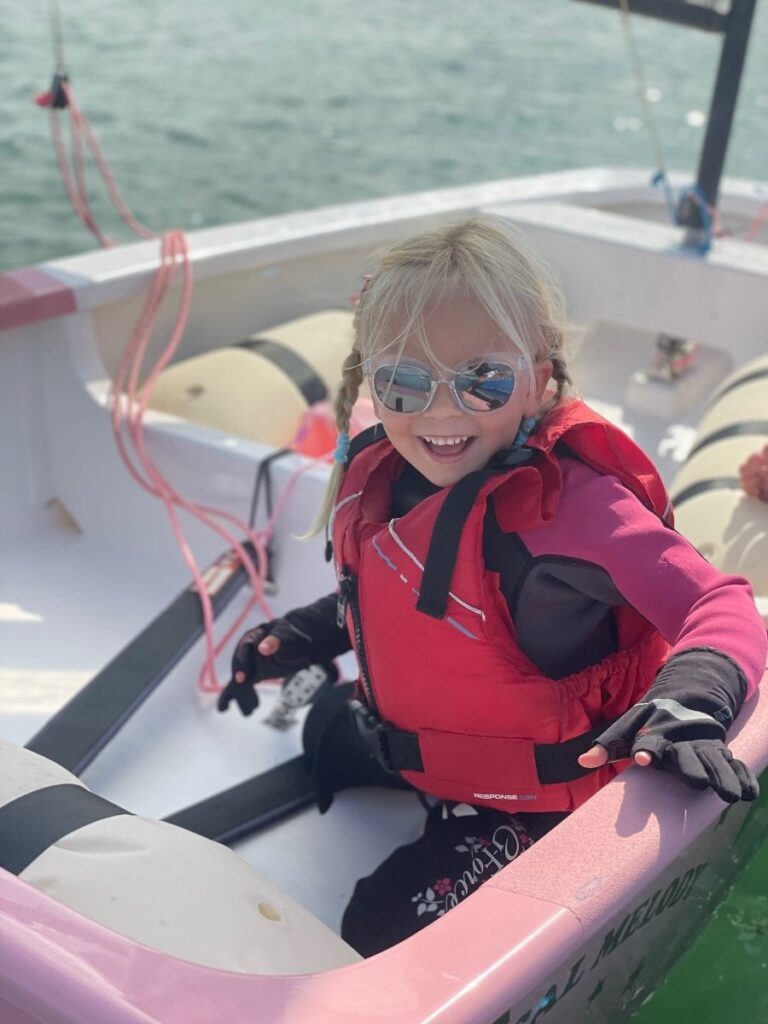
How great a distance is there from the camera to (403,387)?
4.58 ft

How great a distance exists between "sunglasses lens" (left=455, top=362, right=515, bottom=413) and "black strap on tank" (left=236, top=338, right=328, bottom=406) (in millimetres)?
1359

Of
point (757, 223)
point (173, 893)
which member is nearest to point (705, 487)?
point (173, 893)

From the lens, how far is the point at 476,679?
4.67 feet

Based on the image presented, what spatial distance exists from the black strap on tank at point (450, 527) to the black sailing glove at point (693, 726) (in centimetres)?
27

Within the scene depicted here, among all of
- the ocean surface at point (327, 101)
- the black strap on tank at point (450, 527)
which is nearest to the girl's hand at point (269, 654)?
the black strap on tank at point (450, 527)

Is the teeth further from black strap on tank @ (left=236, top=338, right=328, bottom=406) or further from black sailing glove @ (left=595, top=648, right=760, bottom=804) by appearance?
black strap on tank @ (left=236, top=338, right=328, bottom=406)

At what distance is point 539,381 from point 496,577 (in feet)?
0.77

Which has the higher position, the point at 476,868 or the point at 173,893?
the point at 173,893

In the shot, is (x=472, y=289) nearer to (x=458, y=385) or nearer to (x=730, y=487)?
(x=458, y=385)

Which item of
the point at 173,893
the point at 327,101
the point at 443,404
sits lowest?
the point at 327,101

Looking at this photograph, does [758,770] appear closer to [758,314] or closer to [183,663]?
[183,663]

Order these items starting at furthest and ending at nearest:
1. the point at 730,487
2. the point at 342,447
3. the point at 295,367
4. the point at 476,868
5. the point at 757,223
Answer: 1. the point at 757,223
2. the point at 295,367
3. the point at 730,487
4. the point at 342,447
5. the point at 476,868

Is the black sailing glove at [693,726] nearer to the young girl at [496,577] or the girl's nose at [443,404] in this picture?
the young girl at [496,577]

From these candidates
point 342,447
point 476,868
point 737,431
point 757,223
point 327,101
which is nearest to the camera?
point 476,868
